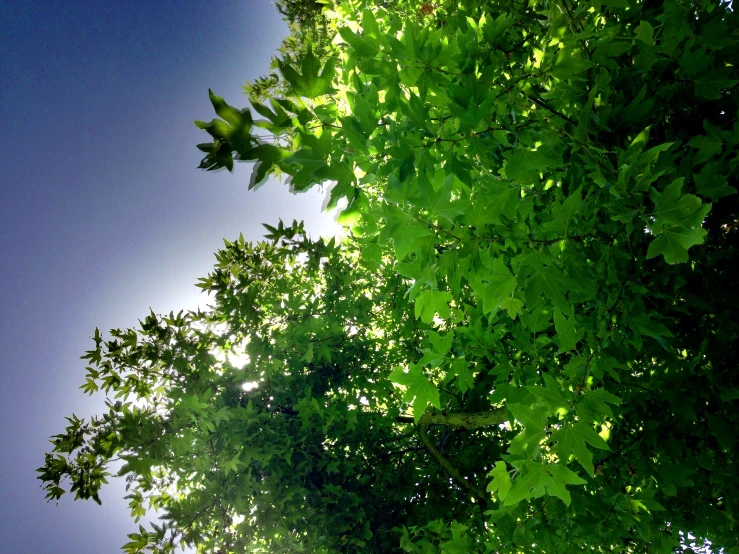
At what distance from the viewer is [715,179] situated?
1206mm

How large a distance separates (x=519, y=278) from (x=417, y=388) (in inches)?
19.3

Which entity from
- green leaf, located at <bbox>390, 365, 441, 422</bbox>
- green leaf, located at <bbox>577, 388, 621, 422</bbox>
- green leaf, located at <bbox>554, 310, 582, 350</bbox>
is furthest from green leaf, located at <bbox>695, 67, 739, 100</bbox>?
green leaf, located at <bbox>390, 365, 441, 422</bbox>

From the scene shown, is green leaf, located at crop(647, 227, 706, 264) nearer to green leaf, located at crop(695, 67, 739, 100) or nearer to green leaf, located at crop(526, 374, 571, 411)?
green leaf, located at crop(526, 374, 571, 411)

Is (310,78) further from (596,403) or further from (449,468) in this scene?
(449,468)

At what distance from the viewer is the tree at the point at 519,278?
107 cm

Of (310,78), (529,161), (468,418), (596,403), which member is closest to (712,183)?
(529,161)

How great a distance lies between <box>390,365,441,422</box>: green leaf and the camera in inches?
53.4

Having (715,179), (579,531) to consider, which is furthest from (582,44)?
(579,531)

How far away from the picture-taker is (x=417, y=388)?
54.2 inches

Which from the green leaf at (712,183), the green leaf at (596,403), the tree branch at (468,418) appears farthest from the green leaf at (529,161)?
the tree branch at (468,418)

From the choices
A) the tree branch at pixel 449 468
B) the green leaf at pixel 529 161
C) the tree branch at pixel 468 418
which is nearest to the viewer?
the green leaf at pixel 529 161

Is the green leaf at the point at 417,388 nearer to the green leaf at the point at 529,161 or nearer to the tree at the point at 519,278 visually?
the tree at the point at 519,278

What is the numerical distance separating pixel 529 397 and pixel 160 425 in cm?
262

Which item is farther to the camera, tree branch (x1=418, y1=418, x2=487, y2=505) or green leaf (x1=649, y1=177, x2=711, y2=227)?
tree branch (x1=418, y1=418, x2=487, y2=505)
